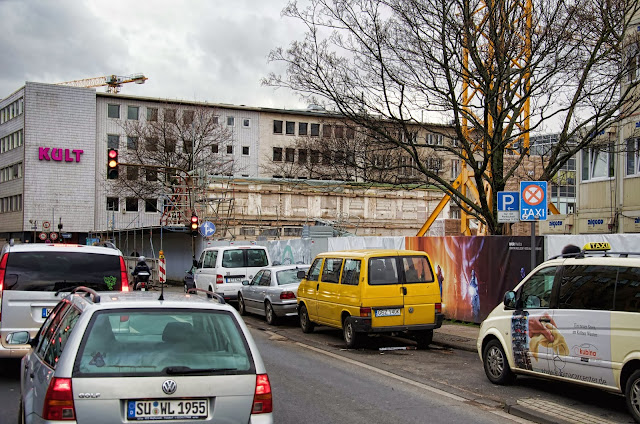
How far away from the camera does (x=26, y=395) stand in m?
5.30

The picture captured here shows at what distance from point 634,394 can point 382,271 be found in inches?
243

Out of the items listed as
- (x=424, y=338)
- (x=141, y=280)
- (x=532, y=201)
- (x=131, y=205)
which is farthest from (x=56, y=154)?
(x=532, y=201)

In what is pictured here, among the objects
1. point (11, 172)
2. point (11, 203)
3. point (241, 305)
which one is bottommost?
point (241, 305)

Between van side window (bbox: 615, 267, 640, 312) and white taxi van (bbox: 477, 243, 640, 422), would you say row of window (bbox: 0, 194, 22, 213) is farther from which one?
van side window (bbox: 615, 267, 640, 312)

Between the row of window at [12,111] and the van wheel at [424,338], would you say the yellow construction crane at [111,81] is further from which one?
the van wheel at [424,338]

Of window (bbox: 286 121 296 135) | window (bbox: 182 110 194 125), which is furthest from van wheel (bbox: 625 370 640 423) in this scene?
window (bbox: 286 121 296 135)

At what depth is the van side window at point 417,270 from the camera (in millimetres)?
13180

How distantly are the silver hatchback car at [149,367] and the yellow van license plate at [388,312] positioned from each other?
792cm

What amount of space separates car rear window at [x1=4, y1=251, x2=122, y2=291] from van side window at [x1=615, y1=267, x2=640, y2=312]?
6531 mm

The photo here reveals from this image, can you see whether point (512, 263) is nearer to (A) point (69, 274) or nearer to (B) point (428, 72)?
(B) point (428, 72)

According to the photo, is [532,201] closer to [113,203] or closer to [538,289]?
[538,289]

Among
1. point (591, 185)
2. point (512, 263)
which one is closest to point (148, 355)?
point (512, 263)

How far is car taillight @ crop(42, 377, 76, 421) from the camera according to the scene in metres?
4.34

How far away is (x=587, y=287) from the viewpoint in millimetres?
8289
